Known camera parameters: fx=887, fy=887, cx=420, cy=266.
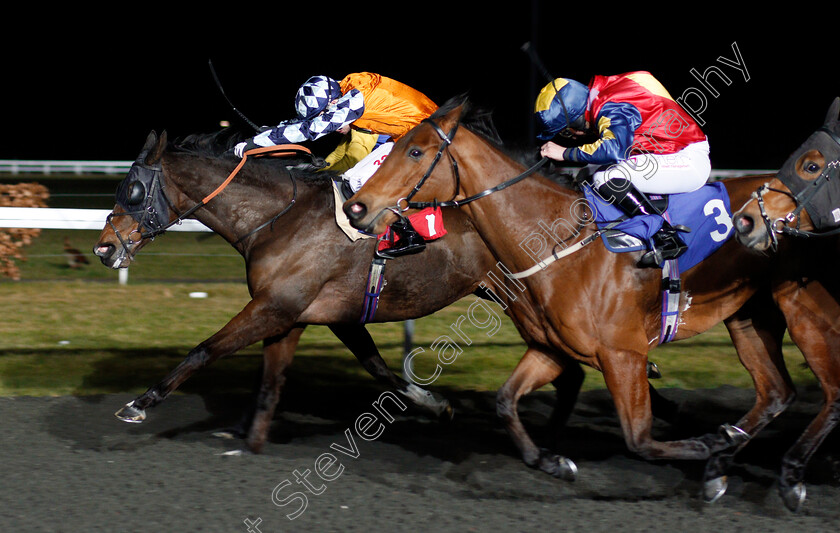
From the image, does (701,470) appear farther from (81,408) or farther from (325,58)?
(325,58)

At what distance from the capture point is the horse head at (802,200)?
3.50 metres

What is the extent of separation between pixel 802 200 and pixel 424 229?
181 cm

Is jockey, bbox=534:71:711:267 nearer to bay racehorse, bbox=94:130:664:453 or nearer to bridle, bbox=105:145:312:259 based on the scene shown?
bay racehorse, bbox=94:130:664:453

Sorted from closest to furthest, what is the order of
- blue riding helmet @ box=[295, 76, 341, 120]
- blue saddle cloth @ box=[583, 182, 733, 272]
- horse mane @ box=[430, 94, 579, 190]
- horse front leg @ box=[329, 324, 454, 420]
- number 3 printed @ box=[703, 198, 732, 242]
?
1. horse mane @ box=[430, 94, 579, 190]
2. blue saddle cloth @ box=[583, 182, 733, 272]
3. number 3 printed @ box=[703, 198, 732, 242]
4. blue riding helmet @ box=[295, 76, 341, 120]
5. horse front leg @ box=[329, 324, 454, 420]

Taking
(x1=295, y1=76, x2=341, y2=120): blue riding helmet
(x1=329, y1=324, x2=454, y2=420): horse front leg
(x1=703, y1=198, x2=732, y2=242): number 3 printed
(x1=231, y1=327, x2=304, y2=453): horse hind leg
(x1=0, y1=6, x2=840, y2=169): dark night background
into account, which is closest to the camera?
(x1=703, y1=198, x2=732, y2=242): number 3 printed

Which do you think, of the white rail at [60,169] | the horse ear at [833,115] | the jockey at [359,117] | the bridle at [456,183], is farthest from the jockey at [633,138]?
the white rail at [60,169]

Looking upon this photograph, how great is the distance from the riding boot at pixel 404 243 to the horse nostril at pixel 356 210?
3.43 feet

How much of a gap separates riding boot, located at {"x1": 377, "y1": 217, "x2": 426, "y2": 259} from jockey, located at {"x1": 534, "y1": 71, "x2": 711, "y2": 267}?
2.91 feet

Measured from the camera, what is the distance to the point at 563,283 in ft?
12.4

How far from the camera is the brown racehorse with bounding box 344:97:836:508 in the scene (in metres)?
3.59

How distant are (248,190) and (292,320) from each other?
2.43 ft

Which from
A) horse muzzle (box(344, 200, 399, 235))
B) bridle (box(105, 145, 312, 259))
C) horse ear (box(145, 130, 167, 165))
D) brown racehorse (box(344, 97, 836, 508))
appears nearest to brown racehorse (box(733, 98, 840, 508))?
brown racehorse (box(344, 97, 836, 508))

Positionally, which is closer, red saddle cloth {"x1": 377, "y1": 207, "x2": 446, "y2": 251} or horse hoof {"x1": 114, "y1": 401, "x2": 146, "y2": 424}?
horse hoof {"x1": 114, "y1": 401, "x2": 146, "y2": 424}

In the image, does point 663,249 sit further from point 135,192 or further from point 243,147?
point 135,192
